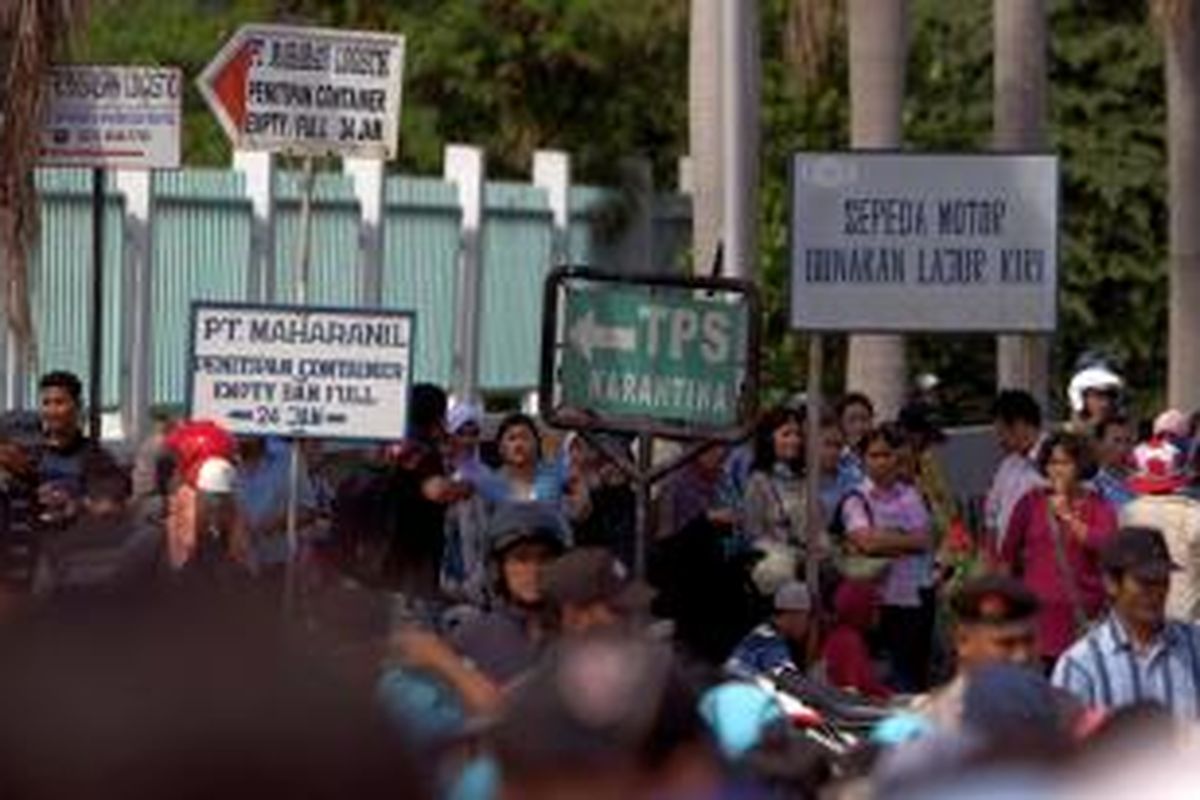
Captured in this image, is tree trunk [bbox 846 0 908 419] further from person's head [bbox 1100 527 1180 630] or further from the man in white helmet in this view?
person's head [bbox 1100 527 1180 630]

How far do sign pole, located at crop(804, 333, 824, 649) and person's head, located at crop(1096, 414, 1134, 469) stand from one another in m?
2.80

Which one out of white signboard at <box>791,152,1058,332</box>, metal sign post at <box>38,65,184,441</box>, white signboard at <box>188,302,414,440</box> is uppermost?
metal sign post at <box>38,65,184,441</box>

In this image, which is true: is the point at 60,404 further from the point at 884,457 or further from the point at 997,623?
the point at 997,623

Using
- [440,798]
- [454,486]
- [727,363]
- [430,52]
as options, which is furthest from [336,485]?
[430,52]

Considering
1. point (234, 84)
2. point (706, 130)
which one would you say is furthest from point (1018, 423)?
point (706, 130)

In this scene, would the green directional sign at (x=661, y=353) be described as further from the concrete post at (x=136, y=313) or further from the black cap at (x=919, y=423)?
the concrete post at (x=136, y=313)

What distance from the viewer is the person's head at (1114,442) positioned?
795 inches

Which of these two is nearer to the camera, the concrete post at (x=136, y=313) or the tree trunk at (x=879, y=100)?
the tree trunk at (x=879, y=100)

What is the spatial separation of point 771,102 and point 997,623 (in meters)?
33.8

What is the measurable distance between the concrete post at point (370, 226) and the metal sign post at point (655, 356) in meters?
14.7

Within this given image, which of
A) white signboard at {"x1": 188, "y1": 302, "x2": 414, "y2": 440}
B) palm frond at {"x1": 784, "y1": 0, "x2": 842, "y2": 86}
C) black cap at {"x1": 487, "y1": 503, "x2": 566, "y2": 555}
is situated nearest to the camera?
black cap at {"x1": 487, "y1": 503, "x2": 566, "y2": 555}

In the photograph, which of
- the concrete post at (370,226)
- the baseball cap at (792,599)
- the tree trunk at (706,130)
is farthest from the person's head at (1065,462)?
the concrete post at (370,226)

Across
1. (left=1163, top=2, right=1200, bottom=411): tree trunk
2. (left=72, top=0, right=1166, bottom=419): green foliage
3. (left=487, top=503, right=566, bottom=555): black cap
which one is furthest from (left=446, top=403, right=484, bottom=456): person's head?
(left=72, top=0, right=1166, bottom=419): green foliage

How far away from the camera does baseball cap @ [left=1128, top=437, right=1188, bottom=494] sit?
16.7m
